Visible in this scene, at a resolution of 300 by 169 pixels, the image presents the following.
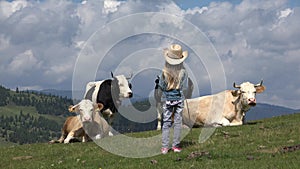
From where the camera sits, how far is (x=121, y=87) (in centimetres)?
2852

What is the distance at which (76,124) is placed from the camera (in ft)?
76.9

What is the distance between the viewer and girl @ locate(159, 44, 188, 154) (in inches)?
585

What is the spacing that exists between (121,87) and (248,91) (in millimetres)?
8070

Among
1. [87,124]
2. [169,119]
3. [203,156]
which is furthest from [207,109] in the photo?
[203,156]

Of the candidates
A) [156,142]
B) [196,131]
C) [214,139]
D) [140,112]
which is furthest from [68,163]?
[140,112]

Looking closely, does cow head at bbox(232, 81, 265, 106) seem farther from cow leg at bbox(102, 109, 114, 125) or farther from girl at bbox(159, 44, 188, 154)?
girl at bbox(159, 44, 188, 154)

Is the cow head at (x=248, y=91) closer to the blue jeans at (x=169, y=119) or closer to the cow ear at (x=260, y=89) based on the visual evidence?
the cow ear at (x=260, y=89)

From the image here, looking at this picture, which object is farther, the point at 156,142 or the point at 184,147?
the point at 156,142

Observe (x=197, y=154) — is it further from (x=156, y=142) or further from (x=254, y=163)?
(x=156, y=142)

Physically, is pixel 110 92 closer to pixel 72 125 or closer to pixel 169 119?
pixel 72 125

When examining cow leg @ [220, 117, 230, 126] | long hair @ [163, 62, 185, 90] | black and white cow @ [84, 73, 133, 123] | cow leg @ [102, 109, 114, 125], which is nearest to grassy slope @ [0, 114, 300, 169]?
long hair @ [163, 62, 185, 90]

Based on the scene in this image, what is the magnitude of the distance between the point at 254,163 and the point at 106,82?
17824 mm

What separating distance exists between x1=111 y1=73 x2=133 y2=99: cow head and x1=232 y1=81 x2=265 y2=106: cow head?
6824 mm

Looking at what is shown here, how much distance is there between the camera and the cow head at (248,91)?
2430cm
